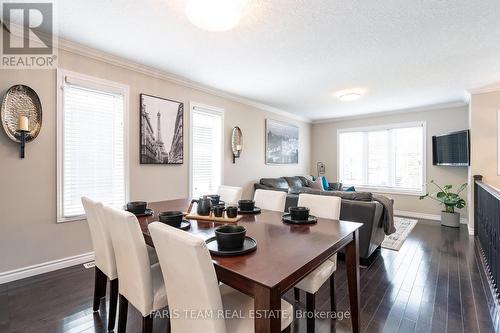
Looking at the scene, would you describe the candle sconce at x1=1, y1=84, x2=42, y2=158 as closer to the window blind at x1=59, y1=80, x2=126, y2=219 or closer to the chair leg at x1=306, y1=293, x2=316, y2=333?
the window blind at x1=59, y1=80, x2=126, y2=219

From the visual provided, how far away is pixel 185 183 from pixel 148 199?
657 mm

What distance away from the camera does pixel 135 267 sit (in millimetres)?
1364

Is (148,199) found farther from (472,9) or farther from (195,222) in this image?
(472,9)

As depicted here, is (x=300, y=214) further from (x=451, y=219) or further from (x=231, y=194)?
(x=451, y=219)

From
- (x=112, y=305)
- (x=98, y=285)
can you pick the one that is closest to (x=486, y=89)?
(x=112, y=305)

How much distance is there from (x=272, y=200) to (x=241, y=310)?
1.30 m

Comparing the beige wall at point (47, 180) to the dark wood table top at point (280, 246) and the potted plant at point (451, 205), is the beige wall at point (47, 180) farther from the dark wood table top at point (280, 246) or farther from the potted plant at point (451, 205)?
the potted plant at point (451, 205)

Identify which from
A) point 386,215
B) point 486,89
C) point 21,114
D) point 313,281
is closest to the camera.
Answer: point 313,281

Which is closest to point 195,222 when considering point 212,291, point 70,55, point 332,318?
point 212,291

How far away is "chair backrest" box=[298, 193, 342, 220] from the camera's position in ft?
6.76

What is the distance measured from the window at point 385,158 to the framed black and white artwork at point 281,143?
1.40m

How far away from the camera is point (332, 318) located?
1951mm

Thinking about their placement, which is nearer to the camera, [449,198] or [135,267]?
[135,267]

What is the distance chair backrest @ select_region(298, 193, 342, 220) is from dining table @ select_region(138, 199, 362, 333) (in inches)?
11.2
